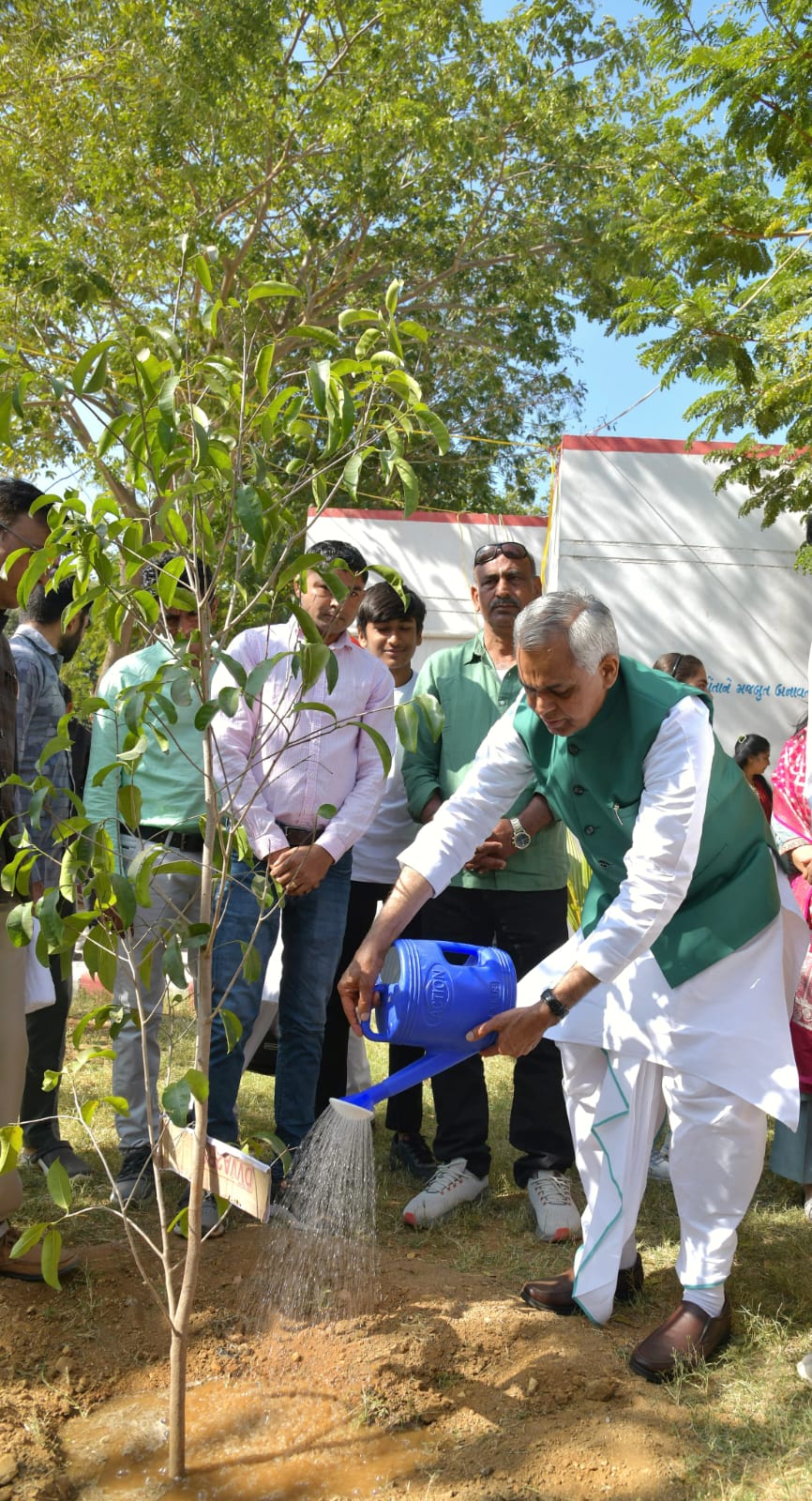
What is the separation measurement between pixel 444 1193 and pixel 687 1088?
3.76ft

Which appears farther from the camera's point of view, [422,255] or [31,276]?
[422,255]

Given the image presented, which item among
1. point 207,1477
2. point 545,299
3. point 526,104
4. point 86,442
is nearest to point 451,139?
point 526,104

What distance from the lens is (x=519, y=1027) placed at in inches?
105

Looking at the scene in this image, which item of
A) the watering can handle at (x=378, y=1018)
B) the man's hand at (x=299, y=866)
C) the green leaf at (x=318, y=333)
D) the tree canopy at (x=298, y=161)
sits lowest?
the watering can handle at (x=378, y=1018)

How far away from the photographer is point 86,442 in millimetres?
11789

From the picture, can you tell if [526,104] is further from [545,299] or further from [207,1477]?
[207,1477]

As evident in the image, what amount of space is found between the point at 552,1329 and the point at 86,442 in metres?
10.6

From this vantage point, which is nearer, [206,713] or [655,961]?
[206,713]

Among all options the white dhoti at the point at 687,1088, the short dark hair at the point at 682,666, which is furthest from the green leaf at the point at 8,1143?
the short dark hair at the point at 682,666

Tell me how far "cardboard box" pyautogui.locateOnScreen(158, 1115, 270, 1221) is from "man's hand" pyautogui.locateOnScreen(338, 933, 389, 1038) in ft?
1.62

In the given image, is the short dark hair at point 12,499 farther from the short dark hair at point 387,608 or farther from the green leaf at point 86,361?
the short dark hair at point 387,608

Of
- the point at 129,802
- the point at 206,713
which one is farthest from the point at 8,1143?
the point at 206,713

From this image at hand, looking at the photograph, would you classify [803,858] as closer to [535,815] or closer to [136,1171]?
[535,815]

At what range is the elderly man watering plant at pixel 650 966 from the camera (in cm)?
265
